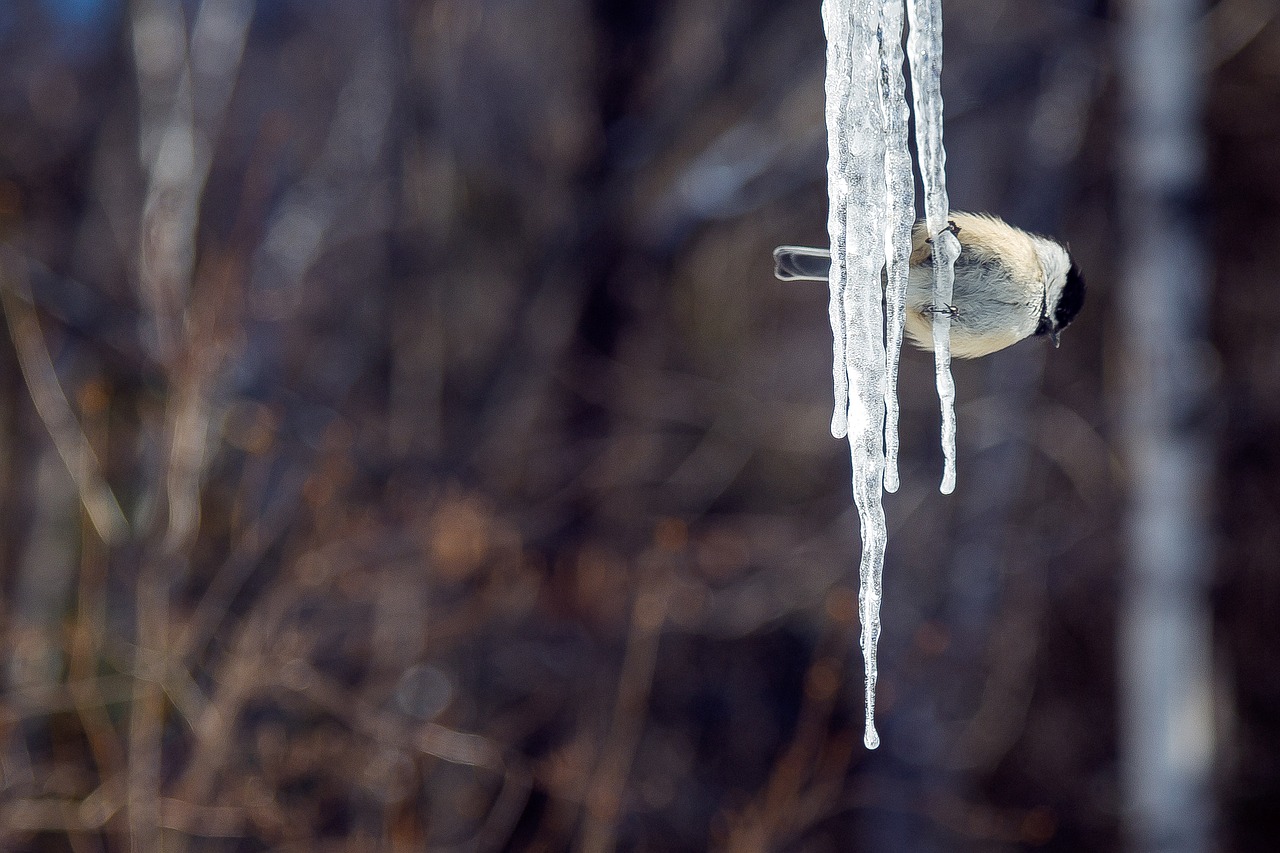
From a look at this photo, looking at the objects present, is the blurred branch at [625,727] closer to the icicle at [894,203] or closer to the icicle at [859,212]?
the icicle at [859,212]

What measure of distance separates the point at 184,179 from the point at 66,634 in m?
1.54

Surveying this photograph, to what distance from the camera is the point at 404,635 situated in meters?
2.89

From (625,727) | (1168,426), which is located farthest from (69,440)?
(1168,426)

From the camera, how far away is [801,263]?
1280 millimetres

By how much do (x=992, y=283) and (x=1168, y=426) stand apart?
2069mm

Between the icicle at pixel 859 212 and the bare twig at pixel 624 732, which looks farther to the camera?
the bare twig at pixel 624 732

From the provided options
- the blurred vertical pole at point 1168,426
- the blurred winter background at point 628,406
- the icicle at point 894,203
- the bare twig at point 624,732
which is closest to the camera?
the icicle at point 894,203

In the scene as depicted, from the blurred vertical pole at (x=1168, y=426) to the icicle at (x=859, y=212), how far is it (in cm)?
234

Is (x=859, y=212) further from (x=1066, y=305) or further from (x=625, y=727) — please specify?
(x=625, y=727)

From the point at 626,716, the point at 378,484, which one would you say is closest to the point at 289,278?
the point at 378,484

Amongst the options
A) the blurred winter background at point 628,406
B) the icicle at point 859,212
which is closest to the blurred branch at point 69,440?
the blurred winter background at point 628,406

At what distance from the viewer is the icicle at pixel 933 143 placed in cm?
94

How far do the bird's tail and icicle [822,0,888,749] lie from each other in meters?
0.19

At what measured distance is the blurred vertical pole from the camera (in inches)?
116
